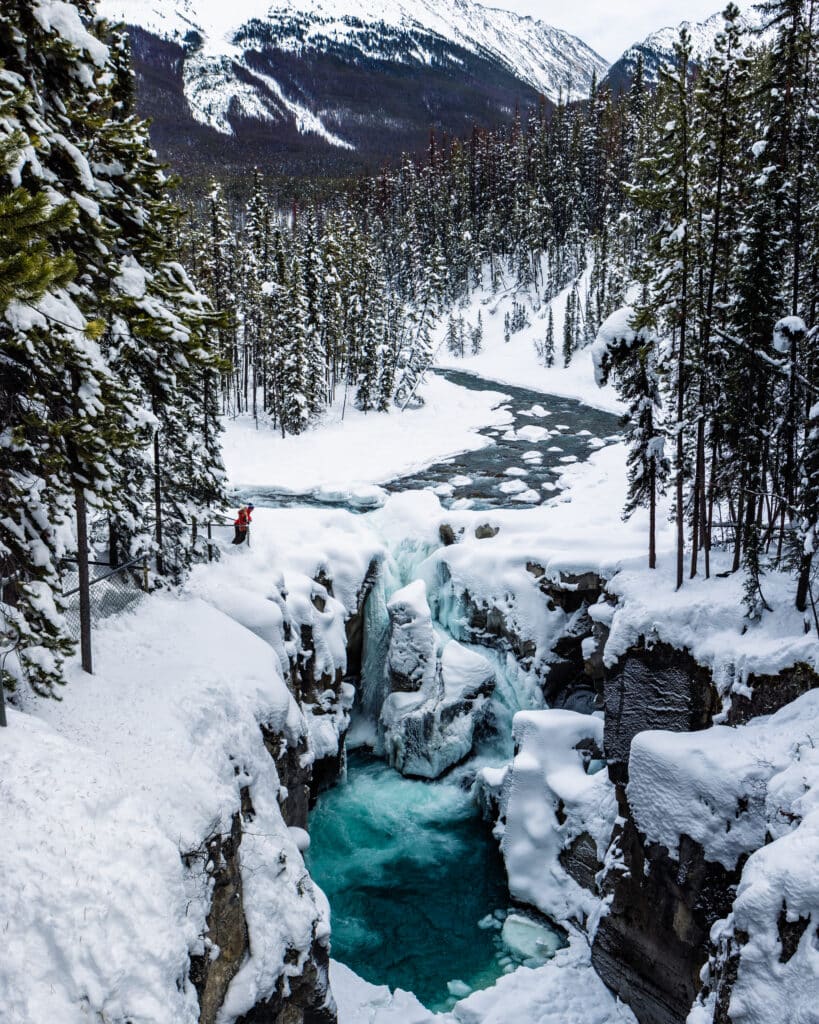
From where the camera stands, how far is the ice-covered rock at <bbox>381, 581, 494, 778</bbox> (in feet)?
68.8

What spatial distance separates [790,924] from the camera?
9195 mm

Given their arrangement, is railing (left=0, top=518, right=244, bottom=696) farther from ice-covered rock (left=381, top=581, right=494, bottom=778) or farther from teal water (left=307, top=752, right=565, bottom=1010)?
teal water (left=307, top=752, right=565, bottom=1010)

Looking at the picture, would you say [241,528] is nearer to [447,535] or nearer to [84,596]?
[447,535]

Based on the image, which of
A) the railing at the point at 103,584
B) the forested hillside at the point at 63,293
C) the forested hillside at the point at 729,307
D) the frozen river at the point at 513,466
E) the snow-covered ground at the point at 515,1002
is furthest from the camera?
the frozen river at the point at 513,466

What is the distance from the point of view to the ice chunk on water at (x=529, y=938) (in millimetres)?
15250

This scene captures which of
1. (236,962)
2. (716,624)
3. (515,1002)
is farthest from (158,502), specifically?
(716,624)

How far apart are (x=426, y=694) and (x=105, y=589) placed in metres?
10.9

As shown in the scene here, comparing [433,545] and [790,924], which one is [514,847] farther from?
[433,545]

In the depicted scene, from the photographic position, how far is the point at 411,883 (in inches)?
682

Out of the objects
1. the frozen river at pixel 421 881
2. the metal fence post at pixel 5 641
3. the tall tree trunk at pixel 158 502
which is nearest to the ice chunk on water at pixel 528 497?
the frozen river at pixel 421 881

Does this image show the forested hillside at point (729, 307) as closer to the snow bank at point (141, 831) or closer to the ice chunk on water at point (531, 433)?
the snow bank at point (141, 831)

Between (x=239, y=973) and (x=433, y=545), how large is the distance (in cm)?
1902

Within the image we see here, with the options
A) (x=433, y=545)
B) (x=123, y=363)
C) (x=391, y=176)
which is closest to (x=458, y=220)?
(x=391, y=176)

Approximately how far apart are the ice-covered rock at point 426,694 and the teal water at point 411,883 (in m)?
0.82
